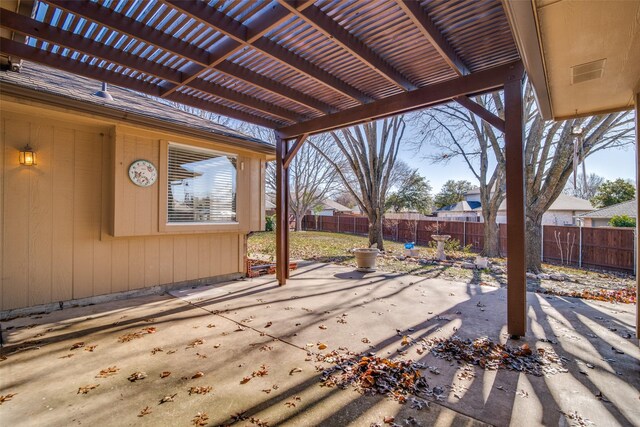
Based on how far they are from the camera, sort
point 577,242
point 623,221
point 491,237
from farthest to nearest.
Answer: point 623,221 → point 491,237 → point 577,242

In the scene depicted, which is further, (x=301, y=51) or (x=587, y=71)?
(x=301, y=51)

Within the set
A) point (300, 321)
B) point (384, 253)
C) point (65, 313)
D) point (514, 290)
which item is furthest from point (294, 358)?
point (384, 253)

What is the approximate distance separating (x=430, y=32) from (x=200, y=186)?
15.3 ft

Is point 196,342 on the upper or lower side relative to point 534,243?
lower

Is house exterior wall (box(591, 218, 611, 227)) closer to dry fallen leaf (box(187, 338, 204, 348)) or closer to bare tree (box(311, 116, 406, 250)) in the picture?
bare tree (box(311, 116, 406, 250))

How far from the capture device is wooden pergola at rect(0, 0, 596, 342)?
2779 mm

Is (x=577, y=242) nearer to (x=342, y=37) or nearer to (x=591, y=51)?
(x=591, y=51)

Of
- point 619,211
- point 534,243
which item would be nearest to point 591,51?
point 534,243

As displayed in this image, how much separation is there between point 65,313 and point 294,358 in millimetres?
Answer: 3562

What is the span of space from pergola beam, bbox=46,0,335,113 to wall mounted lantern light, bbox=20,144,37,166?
1.94 metres

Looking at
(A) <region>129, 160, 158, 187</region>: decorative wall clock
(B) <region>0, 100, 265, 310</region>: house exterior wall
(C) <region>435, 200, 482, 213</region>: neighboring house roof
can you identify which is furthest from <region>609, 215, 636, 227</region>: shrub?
(A) <region>129, 160, 158, 187</region>: decorative wall clock

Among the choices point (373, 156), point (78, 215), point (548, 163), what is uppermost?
point (373, 156)

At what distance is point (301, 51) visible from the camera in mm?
3533

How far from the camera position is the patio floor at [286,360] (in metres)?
2.09
